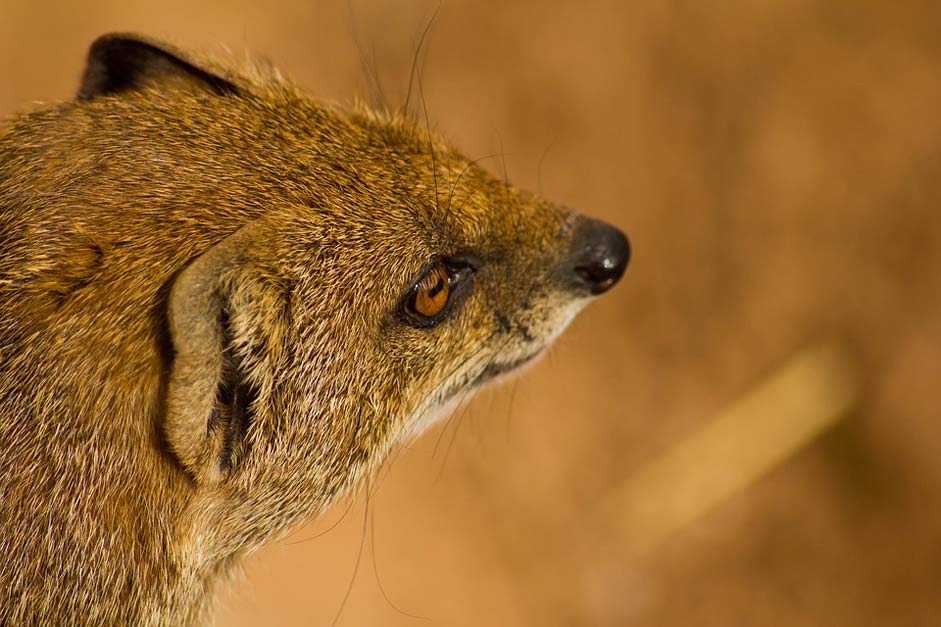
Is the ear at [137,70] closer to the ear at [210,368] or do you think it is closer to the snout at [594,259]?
the ear at [210,368]

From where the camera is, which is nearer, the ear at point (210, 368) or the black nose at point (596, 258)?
the ear at point (210, 368)

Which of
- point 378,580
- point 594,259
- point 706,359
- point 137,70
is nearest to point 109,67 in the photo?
point 137,70

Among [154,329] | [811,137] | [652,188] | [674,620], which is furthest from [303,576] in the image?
[811,137]

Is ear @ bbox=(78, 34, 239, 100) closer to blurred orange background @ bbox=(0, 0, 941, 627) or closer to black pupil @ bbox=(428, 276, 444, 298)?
black pupil @ bbox=(428, 276, 444, 298)

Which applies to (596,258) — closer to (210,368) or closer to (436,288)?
(436,288)

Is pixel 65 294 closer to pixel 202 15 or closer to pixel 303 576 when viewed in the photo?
pixel 303 576

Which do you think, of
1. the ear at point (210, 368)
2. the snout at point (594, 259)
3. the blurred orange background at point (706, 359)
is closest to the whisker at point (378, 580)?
the blurred orange background at point (706, 359)
